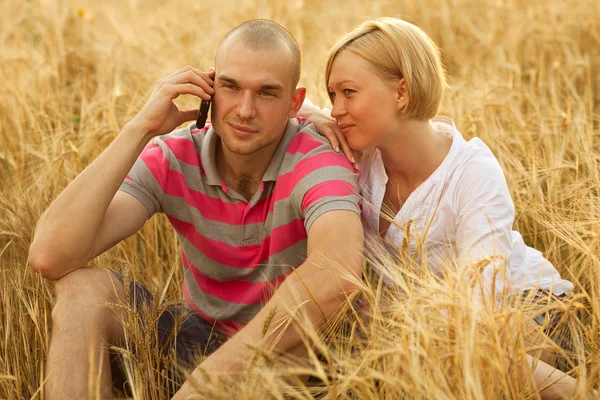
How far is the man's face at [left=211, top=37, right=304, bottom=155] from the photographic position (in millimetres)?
2463

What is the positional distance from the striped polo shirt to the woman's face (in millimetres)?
113

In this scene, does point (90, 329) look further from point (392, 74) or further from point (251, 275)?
point (392, 74)

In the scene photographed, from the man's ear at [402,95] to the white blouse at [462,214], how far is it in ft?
0.70

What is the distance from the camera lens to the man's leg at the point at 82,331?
2.22 metres

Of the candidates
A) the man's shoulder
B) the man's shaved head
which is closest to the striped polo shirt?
the man's shoulder

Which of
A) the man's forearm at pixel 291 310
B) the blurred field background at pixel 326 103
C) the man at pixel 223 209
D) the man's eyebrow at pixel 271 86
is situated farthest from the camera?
the man's eyebrow at pixel 271 86

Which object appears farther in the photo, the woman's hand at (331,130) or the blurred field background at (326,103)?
the woman's hand at (331,130)

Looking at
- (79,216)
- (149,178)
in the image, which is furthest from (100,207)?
(149,178)

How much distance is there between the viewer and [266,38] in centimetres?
250

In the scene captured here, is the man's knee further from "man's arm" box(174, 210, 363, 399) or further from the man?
"man's arm" box(174, 210, 363, 399)

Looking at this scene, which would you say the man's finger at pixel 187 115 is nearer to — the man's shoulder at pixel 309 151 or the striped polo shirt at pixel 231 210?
the striped polo shirt at pixel 231 210

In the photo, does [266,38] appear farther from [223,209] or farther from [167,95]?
[223,209]

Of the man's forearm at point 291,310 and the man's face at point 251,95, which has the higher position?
the man's face at point 251,95

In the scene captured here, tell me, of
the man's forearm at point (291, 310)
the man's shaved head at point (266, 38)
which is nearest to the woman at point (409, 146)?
the man's shaved head at point (266, 38)
